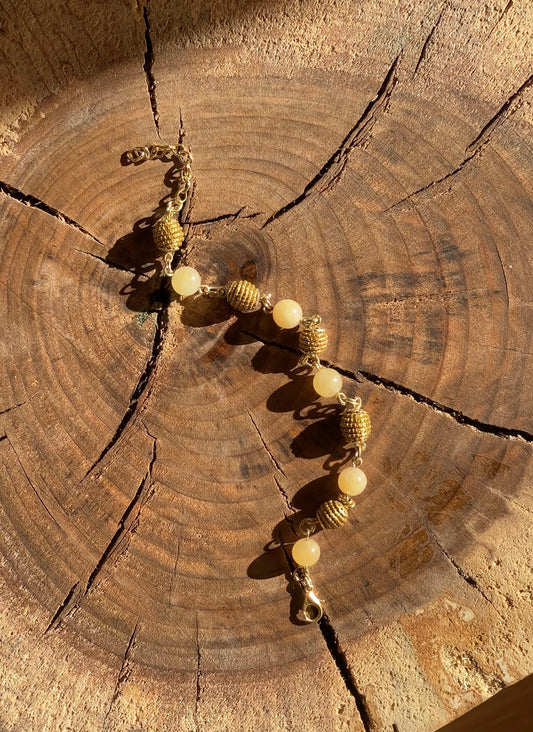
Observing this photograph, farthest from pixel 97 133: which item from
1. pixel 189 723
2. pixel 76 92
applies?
pixel 189 723

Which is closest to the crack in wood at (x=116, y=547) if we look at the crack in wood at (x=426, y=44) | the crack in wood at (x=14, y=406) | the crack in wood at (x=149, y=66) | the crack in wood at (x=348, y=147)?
the crack in wood at (x=14, y=406)

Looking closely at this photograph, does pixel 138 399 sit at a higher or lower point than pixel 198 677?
higher

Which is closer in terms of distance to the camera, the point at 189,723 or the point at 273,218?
the point at 189,723

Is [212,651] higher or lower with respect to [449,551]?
lower

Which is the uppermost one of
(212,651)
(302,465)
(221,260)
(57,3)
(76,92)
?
(57,3)

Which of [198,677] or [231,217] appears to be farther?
[231,217]

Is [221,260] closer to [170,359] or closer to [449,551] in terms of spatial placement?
[170,359]

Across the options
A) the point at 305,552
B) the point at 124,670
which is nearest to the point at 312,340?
the point at 305,552

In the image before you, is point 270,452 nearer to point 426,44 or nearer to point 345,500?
point 345,500
